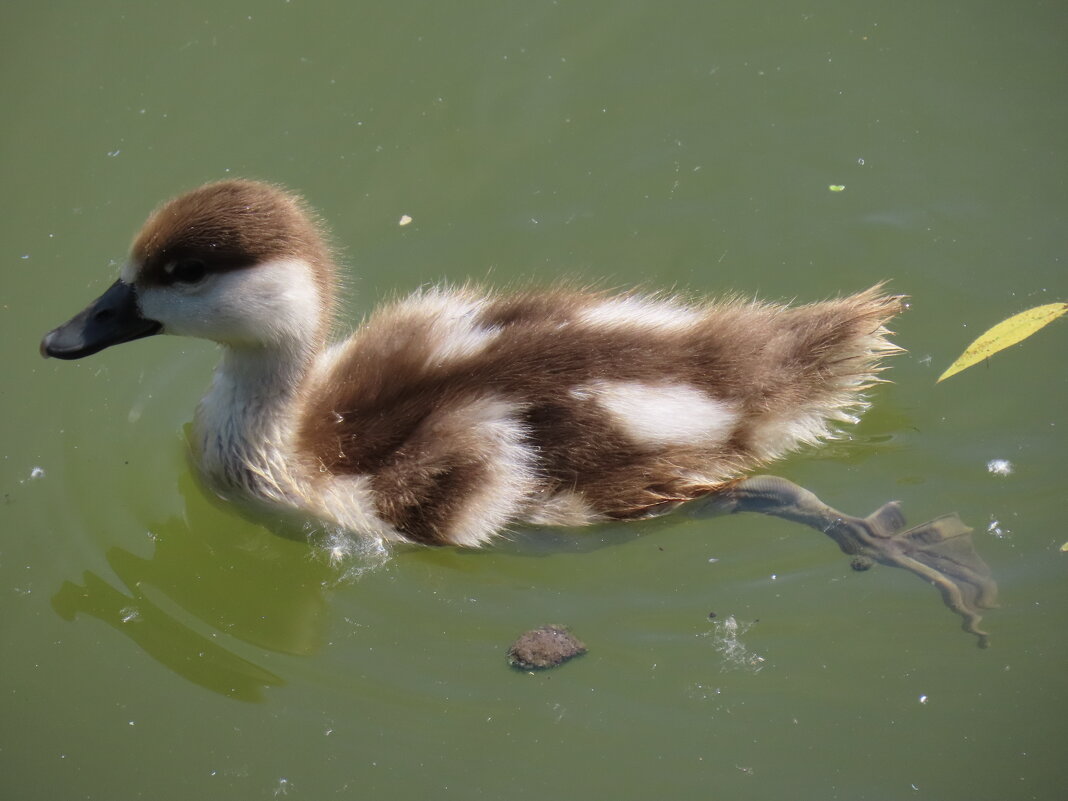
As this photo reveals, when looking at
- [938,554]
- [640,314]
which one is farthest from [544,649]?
[938,554]

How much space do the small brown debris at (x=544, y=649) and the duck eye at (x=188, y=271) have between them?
4.43 ft

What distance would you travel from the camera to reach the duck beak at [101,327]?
10.6ft

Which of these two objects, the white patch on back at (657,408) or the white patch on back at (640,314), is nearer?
the white patch on back at (657,408)

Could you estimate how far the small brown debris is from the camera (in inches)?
127

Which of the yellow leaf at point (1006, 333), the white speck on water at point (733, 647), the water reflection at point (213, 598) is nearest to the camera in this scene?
the white speck on water at point (733, 647)

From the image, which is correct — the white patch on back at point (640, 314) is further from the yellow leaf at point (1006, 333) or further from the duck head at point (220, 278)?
the yellow leaf at point (1006, 333)

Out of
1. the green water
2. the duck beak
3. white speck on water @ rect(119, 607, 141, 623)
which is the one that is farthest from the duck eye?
white speck on water @ rect(119, 607, 141, 623)

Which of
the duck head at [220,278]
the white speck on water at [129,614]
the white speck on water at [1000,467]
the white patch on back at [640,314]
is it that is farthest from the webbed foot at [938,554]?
the white speck on water at [129,614]

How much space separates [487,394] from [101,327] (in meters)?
1.10

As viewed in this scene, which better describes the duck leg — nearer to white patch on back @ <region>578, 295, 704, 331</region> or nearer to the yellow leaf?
white patch on back @ <region>578, 295, 704, 331</region>

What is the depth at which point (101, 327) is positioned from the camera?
323 cm

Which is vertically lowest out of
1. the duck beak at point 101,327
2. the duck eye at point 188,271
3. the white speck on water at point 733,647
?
the white speck on water at point 733,647

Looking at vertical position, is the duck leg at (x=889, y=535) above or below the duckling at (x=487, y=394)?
below

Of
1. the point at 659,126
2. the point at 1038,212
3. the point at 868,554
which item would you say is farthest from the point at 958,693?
the point at 659,126
